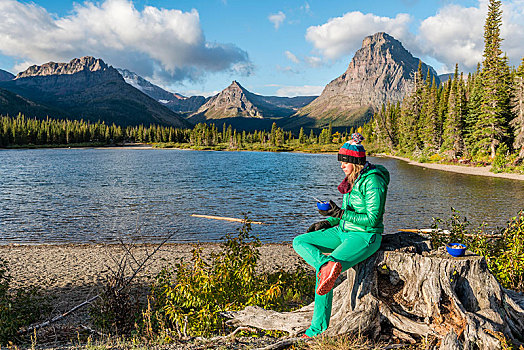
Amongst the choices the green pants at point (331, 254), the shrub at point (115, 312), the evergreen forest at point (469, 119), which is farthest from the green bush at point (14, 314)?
the evergreen forest at point (469, 119)

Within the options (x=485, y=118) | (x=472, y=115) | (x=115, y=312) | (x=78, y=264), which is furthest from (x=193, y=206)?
(x=472, y=115)

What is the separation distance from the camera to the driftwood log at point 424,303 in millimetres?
4859

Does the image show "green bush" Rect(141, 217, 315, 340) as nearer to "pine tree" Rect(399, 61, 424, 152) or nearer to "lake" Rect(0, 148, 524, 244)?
"lake" Rect(0, 148, 524, 244)

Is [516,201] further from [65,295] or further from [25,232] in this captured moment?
[25,232]

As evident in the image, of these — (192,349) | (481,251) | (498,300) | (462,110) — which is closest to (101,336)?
(192,349)

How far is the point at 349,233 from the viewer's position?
549cm

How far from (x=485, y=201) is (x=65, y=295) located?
29757mm

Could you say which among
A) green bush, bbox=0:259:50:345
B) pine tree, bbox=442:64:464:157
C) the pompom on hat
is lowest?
green bush, bbox=0:259:50:345

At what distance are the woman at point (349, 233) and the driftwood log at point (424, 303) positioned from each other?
0.39m

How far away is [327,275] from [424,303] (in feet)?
5.34

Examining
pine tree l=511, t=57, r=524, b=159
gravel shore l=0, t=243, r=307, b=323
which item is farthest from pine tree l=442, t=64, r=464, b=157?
gravel shore l=0, t=243, r=307, b=323

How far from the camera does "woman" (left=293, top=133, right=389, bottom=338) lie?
16.7 ft

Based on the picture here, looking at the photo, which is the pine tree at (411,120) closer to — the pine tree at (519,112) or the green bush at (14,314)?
the pine tree at (519,112)

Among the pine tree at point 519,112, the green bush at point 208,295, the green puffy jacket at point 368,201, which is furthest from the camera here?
the pine tree at point 519,112
